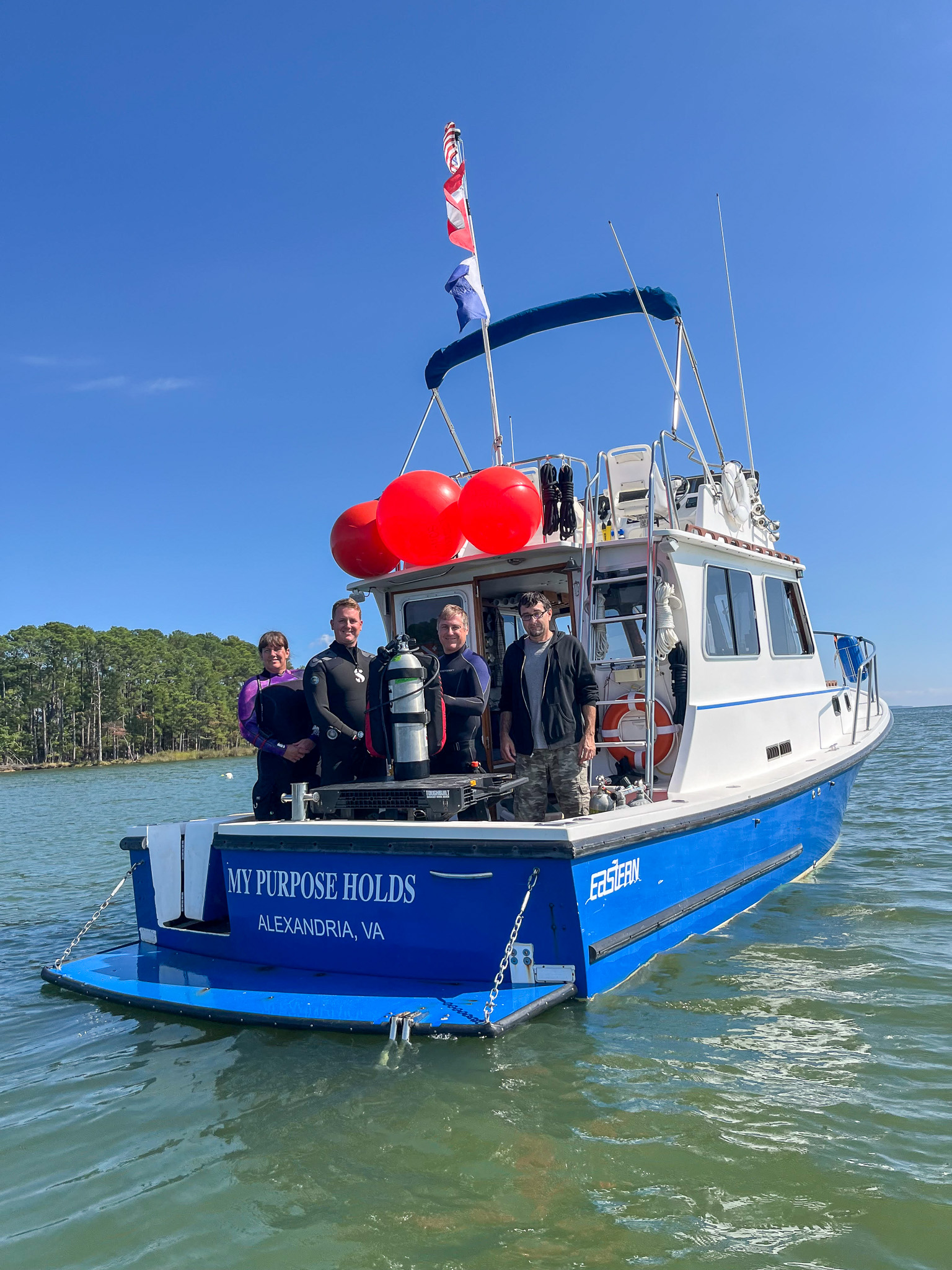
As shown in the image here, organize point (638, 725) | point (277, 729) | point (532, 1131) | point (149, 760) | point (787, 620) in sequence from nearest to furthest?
point (532, 1131), point (277, 729), point (638, 725), point (787, 620), point (149, 760)

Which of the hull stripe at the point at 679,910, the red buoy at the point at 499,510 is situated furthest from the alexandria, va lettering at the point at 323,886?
the red buoy at the point at 499,510

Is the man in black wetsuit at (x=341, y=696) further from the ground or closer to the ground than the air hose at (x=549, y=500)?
closer to the ground

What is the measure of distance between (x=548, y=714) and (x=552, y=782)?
0.44 m

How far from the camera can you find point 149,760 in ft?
214

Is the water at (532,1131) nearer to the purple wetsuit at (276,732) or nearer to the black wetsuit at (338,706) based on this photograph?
the purple wetsuit at (276,732)

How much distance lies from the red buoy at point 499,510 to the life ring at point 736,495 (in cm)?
223

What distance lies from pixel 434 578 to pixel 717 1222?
4850mm

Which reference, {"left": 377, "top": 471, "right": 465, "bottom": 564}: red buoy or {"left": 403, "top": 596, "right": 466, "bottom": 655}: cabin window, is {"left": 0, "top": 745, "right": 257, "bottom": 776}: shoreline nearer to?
{"left": 403, "top": 596, "right": 466, "bottom": 655}: cabin window

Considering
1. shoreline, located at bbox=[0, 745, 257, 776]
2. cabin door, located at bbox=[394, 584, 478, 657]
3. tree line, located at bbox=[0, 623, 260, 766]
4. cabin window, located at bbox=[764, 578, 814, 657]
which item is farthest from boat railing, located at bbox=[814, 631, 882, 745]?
tree line, located at bbox=[0, 623, 260, 766]

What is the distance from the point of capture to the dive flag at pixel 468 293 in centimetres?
739

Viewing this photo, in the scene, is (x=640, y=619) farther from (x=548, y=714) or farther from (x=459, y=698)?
(x=459, y=698)

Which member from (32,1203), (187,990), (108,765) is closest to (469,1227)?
(32,1203)

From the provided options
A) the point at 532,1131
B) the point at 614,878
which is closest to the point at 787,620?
the point at 614,878

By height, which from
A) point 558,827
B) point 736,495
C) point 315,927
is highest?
point 736,495
